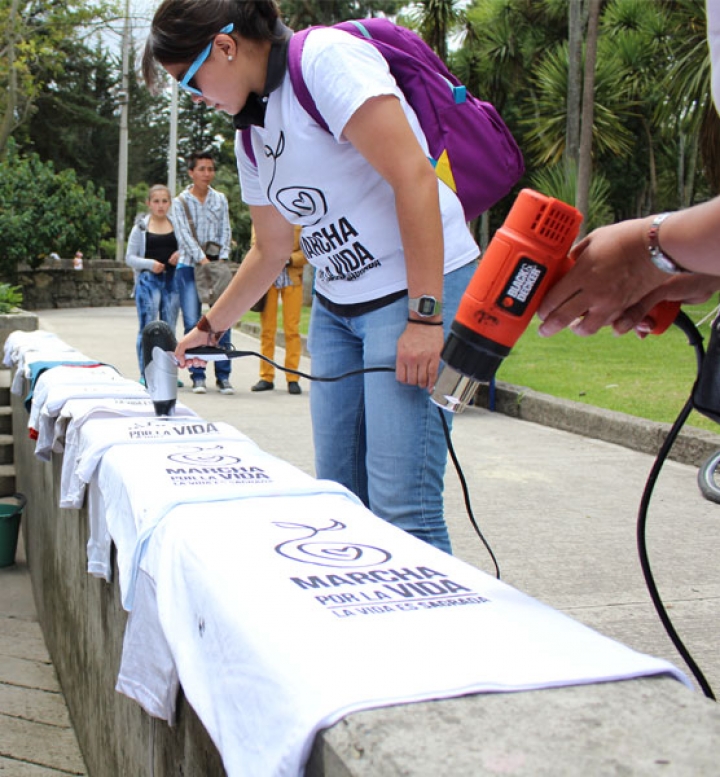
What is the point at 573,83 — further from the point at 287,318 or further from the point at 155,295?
the point at 155,295

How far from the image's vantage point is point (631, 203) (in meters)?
34.6

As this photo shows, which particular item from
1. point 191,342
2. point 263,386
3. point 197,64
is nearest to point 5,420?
point 263,386

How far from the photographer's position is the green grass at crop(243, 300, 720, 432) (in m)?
7.44

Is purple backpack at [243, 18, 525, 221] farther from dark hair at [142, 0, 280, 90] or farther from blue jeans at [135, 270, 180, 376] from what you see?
blue jeans at [135, 270, 180, 376]

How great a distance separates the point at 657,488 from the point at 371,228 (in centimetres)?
367

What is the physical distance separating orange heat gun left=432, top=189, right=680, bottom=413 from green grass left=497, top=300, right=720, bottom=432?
4.87m

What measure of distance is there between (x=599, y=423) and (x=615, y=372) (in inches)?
96.2

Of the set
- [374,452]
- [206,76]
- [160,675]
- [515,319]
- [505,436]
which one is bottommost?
[505,436]

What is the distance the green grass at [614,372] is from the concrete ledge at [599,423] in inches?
9.6

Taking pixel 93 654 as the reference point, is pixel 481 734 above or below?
above

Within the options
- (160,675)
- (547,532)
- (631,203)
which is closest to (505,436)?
(547,532)

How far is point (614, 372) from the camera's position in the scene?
927 centimetres

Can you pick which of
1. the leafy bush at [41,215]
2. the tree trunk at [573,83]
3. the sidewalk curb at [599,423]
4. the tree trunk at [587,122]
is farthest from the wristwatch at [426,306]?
the leafy bush at [41,215]

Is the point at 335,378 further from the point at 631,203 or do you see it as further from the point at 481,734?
the point at 631,203
